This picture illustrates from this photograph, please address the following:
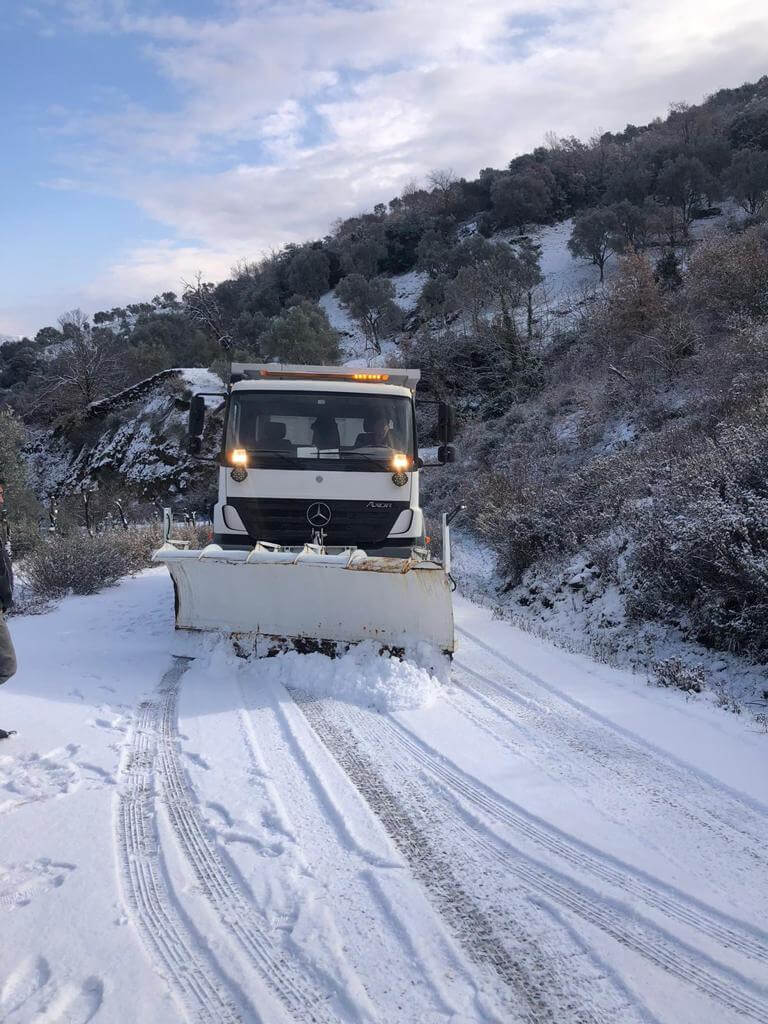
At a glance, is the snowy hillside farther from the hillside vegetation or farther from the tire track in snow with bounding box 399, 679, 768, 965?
the tire track in snow with bounding box 399, 679, 768, 965

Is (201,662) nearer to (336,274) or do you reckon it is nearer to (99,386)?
(99,386)

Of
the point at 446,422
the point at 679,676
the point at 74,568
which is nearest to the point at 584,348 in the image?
→ the point at 446,422

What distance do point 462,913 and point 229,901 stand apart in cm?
96

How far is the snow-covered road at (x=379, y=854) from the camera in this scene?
233 cm

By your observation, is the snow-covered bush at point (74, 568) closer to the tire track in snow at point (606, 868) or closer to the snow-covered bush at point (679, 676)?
the tire track in snow at point (606, 868)

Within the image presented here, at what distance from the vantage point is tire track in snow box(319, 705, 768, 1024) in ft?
7.55

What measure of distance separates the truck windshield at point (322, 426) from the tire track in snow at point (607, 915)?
3820 mm

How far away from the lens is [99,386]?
3183 centimetres

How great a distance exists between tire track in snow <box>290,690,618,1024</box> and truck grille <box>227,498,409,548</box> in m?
2.95

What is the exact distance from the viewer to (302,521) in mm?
6887

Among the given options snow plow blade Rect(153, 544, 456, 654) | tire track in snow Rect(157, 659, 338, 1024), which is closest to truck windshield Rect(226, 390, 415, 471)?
snow plow blade Rect(153, 544, 456, 654)

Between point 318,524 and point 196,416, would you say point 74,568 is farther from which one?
point 318,524

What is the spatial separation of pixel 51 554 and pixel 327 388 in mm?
5764

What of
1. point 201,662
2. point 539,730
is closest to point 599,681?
Result: point 539,730
